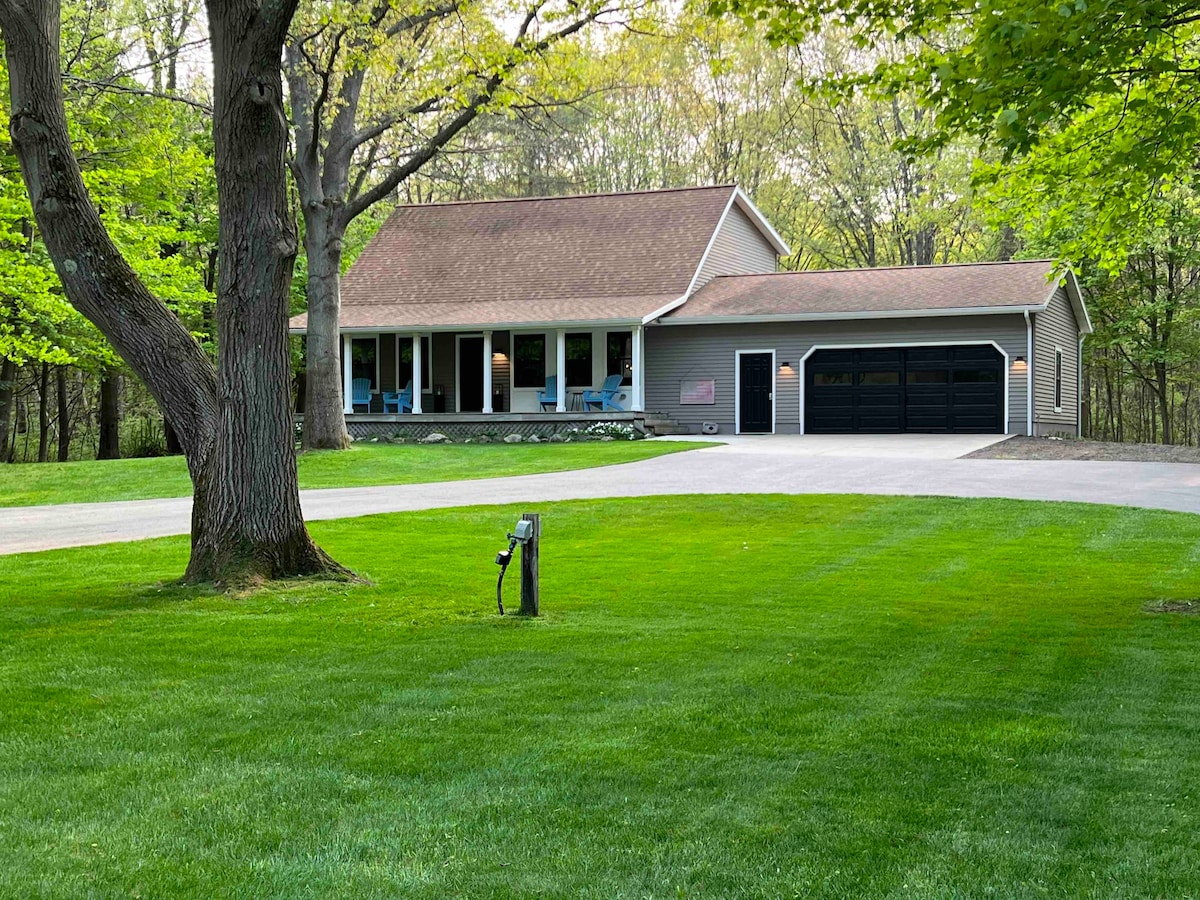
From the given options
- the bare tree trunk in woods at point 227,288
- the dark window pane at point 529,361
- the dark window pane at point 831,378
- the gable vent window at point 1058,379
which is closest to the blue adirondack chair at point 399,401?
the dark window pane at point 529,361

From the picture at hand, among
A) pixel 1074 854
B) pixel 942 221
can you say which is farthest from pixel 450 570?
pixel 942 221

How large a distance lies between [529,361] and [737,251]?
7.14 m

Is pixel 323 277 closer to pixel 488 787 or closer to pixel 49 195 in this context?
pixel 49 195

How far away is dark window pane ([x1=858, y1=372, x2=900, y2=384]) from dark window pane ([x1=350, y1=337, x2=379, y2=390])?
12.6 metres

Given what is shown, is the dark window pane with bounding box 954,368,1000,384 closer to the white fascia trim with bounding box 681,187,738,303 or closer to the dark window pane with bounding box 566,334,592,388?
the white fascia trim with bounding box 681,187,738,303

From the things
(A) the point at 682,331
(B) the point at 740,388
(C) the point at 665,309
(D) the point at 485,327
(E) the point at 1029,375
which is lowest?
(B) the point at 740,388

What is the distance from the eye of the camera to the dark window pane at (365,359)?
3073cm

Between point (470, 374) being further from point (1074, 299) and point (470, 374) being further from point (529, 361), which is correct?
point (1074, 299)

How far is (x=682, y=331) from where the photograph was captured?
28.5 metres

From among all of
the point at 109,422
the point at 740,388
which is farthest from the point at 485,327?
the point at 109,422

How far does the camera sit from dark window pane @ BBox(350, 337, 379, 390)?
101 feet

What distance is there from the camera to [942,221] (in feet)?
122

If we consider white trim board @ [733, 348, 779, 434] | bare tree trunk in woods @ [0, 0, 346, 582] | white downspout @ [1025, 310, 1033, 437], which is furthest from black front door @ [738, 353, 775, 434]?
bare tree trunk in woods @ [0, 0, 346, 582]

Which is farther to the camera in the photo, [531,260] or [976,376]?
[531,260]
